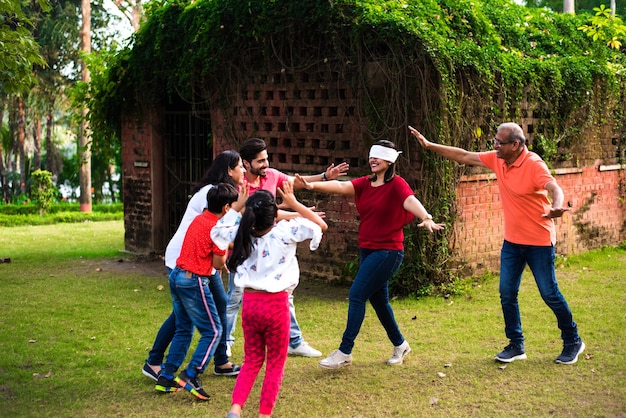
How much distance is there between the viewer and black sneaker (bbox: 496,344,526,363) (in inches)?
264

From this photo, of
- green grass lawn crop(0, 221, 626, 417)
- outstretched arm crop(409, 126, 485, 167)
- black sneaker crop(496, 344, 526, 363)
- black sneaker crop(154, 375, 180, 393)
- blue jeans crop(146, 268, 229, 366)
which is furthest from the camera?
outstretched arm crop(409, 126, 485, 167)

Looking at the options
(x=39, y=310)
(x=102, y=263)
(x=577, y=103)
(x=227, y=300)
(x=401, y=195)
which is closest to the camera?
(x=401, y=195)

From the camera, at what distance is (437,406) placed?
572 centimetres

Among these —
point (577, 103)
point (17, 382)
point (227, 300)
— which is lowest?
point (17, 382)

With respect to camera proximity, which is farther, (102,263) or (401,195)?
(102,263)

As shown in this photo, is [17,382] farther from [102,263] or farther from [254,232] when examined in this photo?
[102,263]

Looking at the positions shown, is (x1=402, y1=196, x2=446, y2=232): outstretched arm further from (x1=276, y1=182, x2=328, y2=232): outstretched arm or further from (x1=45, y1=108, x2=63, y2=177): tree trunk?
(x1=45, y1=108, x2=63, y2=177): tree trunk

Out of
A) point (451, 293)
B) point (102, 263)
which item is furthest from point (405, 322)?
point (102, 263)

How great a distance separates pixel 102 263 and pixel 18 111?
1961 centimetres

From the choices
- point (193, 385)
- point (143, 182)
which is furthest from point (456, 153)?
point (143, 182)

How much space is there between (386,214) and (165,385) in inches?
82.5

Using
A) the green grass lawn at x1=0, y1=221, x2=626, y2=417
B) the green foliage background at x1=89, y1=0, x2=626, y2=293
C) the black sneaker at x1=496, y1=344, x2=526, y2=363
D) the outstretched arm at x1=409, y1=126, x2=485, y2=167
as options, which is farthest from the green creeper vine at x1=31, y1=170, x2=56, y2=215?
the black sneaker at x1=496, y1=344, x2=526, y2=363

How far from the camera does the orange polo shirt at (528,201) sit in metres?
6.40

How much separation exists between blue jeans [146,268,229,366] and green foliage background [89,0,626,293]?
3.54 metres
